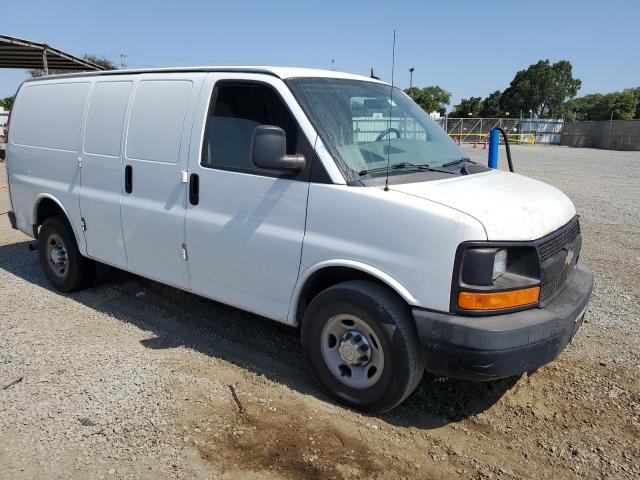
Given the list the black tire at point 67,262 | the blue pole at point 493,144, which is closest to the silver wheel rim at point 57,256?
the black tire at point 67,262

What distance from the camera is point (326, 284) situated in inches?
145

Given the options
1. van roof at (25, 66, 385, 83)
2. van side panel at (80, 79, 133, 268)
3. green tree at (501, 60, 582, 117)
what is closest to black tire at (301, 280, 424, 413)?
van roof at (25, 66, 385, 83)

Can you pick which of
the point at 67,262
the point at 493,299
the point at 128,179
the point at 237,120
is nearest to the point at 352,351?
the point at 493,299

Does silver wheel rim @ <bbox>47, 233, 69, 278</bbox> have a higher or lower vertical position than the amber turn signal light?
lower

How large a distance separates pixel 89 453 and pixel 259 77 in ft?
8.65

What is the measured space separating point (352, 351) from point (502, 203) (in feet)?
4.22

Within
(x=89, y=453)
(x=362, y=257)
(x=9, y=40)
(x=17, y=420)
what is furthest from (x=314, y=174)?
(x=9, y=40)

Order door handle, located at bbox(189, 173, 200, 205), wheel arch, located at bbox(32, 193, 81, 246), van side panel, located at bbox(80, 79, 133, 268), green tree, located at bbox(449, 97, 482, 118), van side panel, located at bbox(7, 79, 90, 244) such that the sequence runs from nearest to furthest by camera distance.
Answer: door handle, located at bbox(189, 173, 200, 205), van side panel, located at bbox(80, 79, 133, 268), van side panel, located at bbox(7, 79, 90, 244), wheel arch, located at bbox(32, 193, 81, 246), green tree, located at bbox(449, 97, 482, 118)

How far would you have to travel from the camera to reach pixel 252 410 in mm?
3496

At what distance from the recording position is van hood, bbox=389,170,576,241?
3029 millimetres

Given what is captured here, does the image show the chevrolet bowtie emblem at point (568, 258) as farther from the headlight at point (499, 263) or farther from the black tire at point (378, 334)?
the black tire at point (378, 334)

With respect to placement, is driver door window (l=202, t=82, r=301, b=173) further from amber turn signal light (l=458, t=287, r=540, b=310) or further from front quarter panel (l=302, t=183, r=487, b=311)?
amber turn signal light (l=458, t=287, r=540, b=310)

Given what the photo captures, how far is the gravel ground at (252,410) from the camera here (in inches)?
118

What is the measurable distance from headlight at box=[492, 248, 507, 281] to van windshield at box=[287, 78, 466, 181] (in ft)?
2.90
